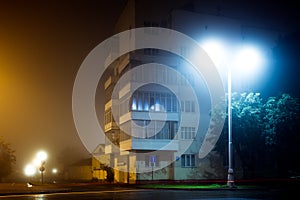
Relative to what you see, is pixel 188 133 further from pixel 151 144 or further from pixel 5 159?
pixel 5 159

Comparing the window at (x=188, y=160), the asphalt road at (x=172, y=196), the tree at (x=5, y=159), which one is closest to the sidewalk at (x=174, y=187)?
the asphalt road at (x=172, y=196)

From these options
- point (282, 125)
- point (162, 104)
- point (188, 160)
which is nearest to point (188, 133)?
point (188, 160)

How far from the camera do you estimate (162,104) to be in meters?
47.0

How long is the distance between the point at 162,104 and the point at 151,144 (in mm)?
4243

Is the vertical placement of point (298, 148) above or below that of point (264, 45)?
below

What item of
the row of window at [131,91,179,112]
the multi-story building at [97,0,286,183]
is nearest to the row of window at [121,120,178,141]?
the multi-story building at [97,0,286,183]

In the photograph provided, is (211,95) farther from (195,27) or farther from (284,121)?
(284,121)

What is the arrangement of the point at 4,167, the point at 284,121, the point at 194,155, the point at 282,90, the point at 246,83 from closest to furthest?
the point at 284,121 → the point at 282,90 → the point at 194,155 → the point at 246,83 → the point at 4,167

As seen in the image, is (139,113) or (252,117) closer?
(252,117)

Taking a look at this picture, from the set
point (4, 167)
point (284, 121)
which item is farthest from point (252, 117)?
point (4, 167)

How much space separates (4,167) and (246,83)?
4141 cm

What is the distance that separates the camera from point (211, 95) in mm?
50156

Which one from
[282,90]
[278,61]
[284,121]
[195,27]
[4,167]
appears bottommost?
[4,167]

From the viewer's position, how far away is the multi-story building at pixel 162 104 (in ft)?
151
